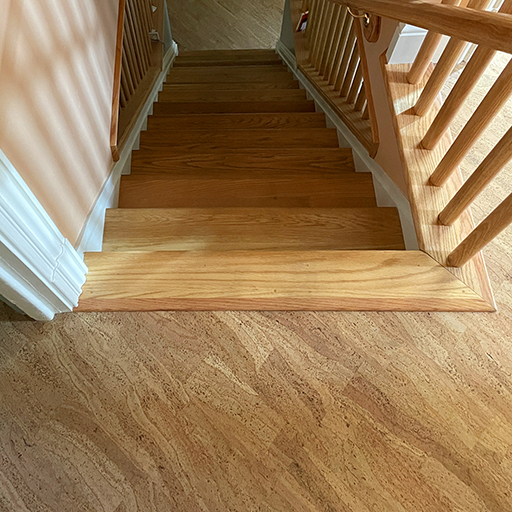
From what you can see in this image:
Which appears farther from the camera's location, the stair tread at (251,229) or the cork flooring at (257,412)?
the stair tread at (251,229)

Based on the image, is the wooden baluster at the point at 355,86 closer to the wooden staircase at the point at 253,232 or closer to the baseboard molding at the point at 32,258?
the wooden staircase at the point at 253,232

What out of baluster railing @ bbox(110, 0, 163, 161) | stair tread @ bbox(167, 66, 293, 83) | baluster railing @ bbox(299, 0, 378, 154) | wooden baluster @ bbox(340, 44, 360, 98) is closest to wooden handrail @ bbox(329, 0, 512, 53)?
baluster railing @ bbox(299, 0, 378, 154)

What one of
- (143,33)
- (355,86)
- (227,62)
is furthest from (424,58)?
(227,62)

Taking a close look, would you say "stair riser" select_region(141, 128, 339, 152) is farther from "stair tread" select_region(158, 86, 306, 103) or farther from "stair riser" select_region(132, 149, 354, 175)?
"stair tread" select_region(158, 86, 306, 103)

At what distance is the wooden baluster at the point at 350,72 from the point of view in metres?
2.19

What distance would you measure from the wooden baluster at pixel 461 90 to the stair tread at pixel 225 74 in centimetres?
226

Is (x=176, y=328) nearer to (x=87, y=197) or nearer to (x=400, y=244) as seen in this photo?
(x=87, y=197)

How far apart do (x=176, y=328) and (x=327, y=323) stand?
45 centimetres

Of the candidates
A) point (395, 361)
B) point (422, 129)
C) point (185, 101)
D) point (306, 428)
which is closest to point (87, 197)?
point (306, 428)

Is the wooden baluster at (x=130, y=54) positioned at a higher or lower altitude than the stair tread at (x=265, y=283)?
lower

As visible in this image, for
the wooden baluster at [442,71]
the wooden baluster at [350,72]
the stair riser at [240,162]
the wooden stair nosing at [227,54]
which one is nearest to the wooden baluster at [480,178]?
the wooden baluster at [442,71]

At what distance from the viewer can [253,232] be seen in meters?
1.50

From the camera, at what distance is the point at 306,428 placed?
1062mm

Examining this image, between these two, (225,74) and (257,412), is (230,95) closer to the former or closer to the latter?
(225,74)
